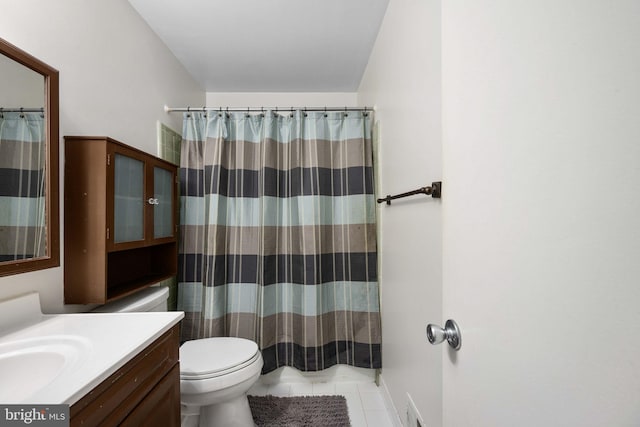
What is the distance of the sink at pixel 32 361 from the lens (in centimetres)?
69

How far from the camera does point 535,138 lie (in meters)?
0.36

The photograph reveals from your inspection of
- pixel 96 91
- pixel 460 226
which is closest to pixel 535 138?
pixel 460 226

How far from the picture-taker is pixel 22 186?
889mm

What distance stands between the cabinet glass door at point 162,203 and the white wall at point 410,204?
129 cm

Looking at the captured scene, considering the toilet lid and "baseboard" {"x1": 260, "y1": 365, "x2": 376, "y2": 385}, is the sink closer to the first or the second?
the toilet lid

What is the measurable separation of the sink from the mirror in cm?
23

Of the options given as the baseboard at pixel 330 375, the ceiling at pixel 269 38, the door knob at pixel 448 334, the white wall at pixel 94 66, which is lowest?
the baseboard at pixel 330 375

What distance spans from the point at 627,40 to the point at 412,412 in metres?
1.42

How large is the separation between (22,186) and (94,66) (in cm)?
67

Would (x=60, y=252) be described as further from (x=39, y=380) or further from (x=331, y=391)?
(x=331, y=391)

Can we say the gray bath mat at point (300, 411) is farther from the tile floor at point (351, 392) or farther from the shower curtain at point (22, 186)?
the shower curtain at point (22, 186)

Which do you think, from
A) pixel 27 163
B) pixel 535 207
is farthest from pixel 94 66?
pixel 535 207

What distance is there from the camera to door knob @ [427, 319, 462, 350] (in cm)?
55

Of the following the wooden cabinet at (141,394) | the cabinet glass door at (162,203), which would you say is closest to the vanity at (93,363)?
the wooden cabinet at (141,394)
